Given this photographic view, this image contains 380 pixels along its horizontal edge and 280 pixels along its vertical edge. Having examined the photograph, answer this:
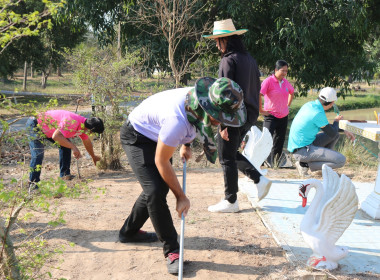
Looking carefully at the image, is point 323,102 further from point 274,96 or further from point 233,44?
point 233,44

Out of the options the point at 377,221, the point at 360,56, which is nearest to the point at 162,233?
the point at 377,221

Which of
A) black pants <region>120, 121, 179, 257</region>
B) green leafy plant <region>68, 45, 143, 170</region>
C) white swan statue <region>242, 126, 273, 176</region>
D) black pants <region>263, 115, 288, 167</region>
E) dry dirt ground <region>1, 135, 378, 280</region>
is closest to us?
black pants <region>120, 121, 179, 257</region>

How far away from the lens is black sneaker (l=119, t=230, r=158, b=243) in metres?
3.72

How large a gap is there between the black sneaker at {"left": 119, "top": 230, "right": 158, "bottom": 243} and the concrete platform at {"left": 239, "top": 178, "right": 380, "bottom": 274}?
1.16 m

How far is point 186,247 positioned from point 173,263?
0.46 m

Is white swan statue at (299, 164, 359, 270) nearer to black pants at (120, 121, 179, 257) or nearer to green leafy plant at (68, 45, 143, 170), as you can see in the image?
black pants at (120, 121, 179, 257)

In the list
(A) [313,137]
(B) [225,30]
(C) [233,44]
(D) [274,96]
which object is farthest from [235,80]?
(D) [274,96]

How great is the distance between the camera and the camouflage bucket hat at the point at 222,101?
242 centimetres

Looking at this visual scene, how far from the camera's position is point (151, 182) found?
10.1 ft

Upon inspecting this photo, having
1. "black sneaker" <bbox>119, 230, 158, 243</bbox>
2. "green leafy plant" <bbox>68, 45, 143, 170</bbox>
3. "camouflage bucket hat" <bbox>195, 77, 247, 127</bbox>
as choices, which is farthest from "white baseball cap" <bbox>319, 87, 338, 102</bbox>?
"camouflage bucket hat" <bbox>195, 77, 247, 127</bbox>

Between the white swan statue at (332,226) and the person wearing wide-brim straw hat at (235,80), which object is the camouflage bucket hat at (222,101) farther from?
the person wearing wide-brim straw hat at (235,80)

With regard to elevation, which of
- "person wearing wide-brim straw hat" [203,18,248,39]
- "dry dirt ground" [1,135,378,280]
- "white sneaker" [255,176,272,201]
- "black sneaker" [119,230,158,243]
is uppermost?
"person wearing wide-brim straw hat" [203,18,248,39]

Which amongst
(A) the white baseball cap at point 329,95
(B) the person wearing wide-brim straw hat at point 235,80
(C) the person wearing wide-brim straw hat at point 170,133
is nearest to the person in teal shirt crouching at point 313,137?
(A) the white baseball cap at point 329,95

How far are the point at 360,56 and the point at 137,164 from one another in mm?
10587
